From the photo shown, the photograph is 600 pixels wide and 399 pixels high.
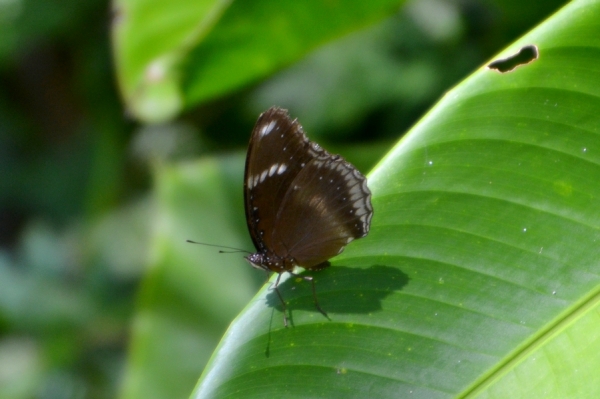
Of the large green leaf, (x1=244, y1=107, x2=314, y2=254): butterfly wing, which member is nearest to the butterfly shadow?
the large green leaf

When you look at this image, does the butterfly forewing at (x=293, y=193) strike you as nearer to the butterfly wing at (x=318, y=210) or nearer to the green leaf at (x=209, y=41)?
the butterfly wing at (x=318, y=210)

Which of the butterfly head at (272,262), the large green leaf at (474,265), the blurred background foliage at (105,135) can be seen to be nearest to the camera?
the large green leaf at (474,265)

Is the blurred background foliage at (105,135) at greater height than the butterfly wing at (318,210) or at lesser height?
greater

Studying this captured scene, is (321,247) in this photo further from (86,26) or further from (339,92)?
(86,26)

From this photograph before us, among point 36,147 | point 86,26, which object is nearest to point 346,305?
point 86,26

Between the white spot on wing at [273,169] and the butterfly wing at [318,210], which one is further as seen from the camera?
the white spot on wing at [273,169]

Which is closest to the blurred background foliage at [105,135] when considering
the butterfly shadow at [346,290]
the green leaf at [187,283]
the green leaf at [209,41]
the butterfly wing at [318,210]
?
the green leaf at [187,283]
